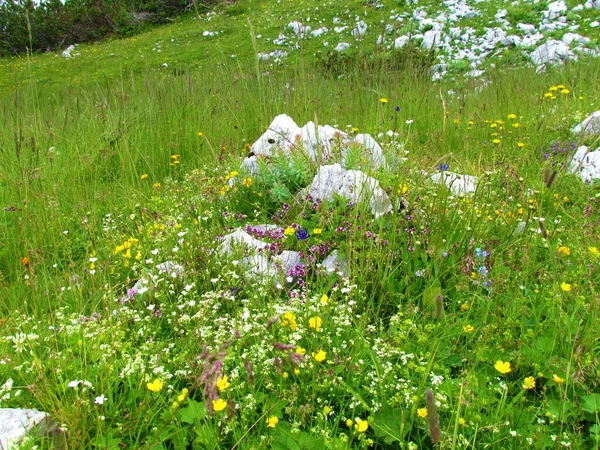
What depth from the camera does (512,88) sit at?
579 cm

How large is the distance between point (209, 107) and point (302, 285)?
3.40m

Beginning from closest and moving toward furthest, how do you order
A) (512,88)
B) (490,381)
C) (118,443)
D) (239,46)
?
(118,443) < (490,381) < (512,88) < (239,46)

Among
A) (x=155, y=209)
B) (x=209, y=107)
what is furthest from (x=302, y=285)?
(x=209, y=107)

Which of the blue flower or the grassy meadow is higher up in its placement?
the blue flower

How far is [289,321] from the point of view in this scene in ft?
6.19

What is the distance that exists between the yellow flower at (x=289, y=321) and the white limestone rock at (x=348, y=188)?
99cm

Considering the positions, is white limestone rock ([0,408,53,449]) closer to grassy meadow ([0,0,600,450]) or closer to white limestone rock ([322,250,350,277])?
grassy meadow ([0,0,600,450])

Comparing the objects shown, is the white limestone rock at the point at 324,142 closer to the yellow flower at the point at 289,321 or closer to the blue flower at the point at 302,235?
the blue flower at the point at 302,235

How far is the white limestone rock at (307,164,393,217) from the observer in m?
Answer: 2.76

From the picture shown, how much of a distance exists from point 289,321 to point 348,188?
1289 millimetres

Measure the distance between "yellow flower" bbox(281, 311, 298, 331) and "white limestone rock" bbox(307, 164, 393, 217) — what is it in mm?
989

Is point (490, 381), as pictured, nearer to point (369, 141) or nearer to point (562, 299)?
point (562, 299)

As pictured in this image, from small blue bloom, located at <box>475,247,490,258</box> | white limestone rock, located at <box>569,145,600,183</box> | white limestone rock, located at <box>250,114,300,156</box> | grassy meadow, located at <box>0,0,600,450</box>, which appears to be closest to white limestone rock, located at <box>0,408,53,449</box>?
grassy meadow, located at <box>0,0,600,450</box>

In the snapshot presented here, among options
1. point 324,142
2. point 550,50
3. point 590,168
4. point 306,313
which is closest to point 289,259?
point 306,313
